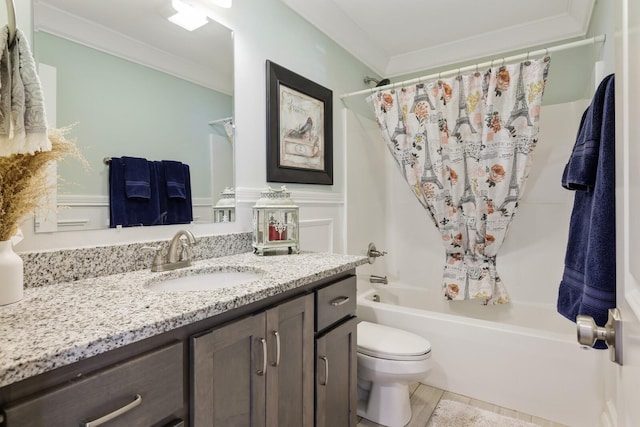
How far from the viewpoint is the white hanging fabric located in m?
0.74

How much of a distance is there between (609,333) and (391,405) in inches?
53.8

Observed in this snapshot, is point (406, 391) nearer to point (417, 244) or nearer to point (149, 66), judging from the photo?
point (417, 244)

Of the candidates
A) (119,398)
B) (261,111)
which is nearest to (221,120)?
(261,111)

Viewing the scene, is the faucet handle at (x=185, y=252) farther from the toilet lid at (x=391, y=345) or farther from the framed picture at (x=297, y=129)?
the toilet lid at (x=391, y=345)

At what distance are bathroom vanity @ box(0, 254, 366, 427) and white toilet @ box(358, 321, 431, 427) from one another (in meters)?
0.36

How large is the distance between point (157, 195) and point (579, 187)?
1.61 metres

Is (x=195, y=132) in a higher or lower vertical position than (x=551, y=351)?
higher

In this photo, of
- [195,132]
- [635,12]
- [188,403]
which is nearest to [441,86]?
[195,132]

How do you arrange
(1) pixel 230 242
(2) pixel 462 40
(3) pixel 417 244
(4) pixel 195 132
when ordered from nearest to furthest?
(4) pixel 195 132
(1) pixel 230 242
(2) pixel 462 40
(3) pixel 417 244

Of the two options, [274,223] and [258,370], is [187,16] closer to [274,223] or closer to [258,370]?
[274,223]

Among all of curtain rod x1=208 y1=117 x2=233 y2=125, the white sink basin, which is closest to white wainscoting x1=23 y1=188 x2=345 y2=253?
the white sink basin

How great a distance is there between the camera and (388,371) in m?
1.61

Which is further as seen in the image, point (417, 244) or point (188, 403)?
point (417, 244)

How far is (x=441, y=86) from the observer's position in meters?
2.14
